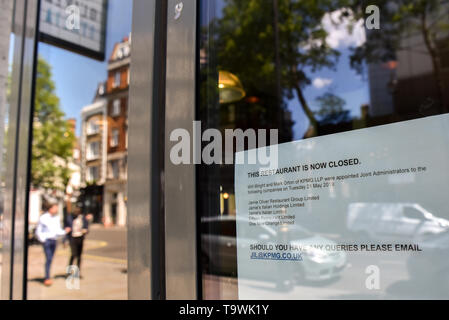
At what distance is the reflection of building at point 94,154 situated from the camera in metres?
2.88

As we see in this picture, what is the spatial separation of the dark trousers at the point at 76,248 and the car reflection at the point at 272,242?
1827 millimetres

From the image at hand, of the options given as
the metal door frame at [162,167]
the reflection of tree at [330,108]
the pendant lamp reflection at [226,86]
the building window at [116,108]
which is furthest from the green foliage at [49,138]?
the reflection of tree at [330,108]

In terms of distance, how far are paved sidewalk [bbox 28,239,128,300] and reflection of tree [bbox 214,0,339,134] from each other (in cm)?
239

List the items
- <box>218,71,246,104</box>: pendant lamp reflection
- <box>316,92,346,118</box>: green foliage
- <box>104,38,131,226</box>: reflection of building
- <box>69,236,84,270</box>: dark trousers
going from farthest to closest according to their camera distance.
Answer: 1. <box>316,92,346,118</box>: green foliage
2. <box>69,236,84,270</box>: dark trousers
3. <box>104,38,131,226</box>: reflection of building
4. <box>218,71,246,104</box>: pendant lamp reflection

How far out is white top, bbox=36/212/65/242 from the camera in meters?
2.92

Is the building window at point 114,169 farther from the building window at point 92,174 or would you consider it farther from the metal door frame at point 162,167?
the metal door frame at point 162,167

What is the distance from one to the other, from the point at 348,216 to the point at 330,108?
3.10 metres

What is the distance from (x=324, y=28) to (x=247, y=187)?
13.4 feet

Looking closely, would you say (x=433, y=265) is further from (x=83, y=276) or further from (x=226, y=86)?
(x=83, y=276)

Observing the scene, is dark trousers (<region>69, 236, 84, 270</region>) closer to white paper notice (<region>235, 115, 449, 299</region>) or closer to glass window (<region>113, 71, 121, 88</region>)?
glass window (<region>113, 71, 121, 88</region>)

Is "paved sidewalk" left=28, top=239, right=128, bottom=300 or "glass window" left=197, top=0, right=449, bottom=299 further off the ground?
"glass window" left=197, top=0, right=449, bottom=299

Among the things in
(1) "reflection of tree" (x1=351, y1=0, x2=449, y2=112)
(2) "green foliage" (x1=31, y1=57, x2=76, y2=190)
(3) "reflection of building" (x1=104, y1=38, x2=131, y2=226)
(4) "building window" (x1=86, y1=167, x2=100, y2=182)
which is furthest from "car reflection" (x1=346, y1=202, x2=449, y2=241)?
(1) "reflection of tree" (x1=351, y1=0, x2=449, y2=112)

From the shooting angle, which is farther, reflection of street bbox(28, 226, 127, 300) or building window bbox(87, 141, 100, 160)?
building window bbox(87, 141, 100, 160)

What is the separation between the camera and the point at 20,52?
2.55 m
